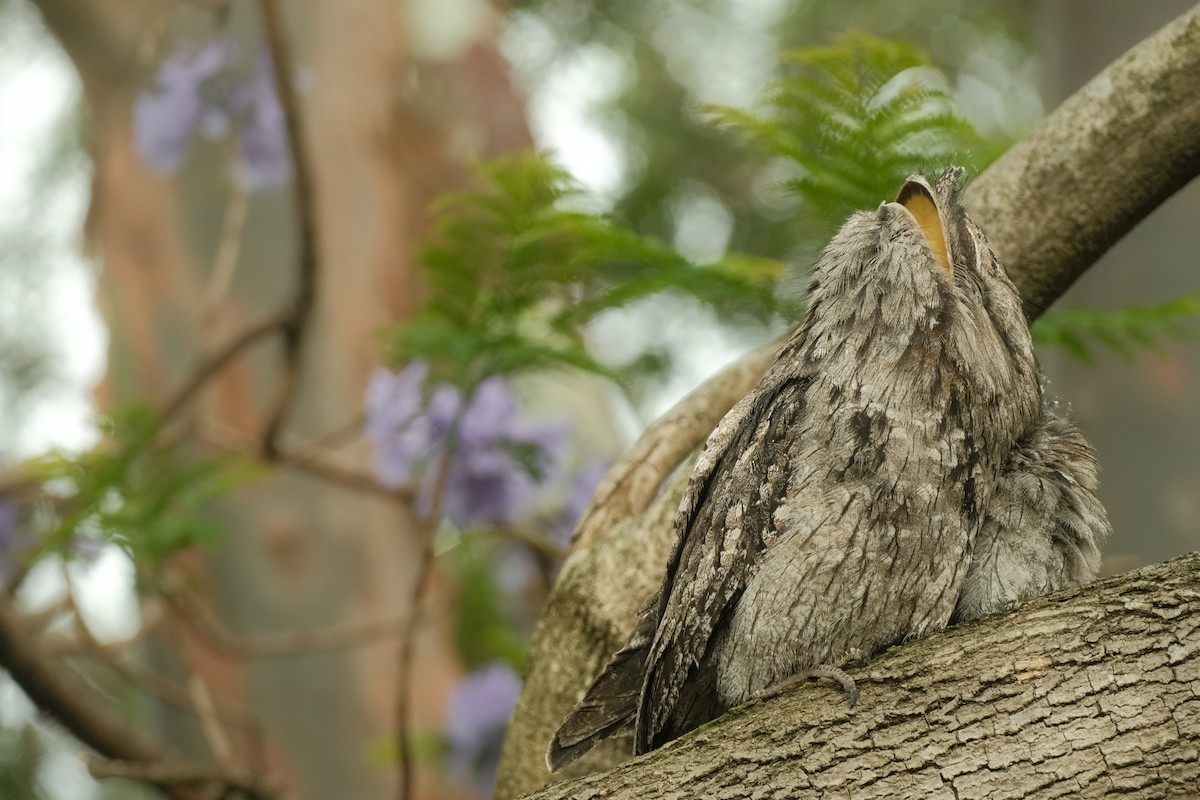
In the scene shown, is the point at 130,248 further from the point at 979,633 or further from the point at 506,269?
the point at 979,633

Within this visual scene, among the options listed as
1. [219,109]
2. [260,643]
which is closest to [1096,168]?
[260,643]

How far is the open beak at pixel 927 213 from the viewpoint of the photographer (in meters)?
1.75

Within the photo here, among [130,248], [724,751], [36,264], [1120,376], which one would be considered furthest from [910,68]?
[36,264]

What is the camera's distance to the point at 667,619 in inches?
72.4

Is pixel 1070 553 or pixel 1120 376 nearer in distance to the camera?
pixel 1070 553

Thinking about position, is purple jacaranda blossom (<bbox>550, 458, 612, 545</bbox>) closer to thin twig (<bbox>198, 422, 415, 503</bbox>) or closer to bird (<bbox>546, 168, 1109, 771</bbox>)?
thin twig (<bbox>198, 422, 415, 503</bbox>)

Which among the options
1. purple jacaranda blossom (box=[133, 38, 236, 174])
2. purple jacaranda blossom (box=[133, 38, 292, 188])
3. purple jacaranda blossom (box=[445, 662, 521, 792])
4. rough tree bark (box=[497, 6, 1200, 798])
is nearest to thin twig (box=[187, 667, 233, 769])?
purple jacaranda blossom (box=[445, 662, 521, 792])

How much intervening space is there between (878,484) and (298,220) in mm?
2081

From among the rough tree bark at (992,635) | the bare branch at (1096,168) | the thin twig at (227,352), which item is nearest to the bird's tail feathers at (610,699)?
the rough tree bark at (992,635)

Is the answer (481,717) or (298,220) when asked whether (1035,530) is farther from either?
(298,220)

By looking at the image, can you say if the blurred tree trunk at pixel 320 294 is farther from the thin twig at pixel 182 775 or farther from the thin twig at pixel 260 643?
the thin twig at pixel 182 775

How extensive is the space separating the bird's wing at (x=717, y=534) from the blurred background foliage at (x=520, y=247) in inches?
12.8

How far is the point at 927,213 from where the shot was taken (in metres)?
1.79

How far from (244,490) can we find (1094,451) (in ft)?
13.3
